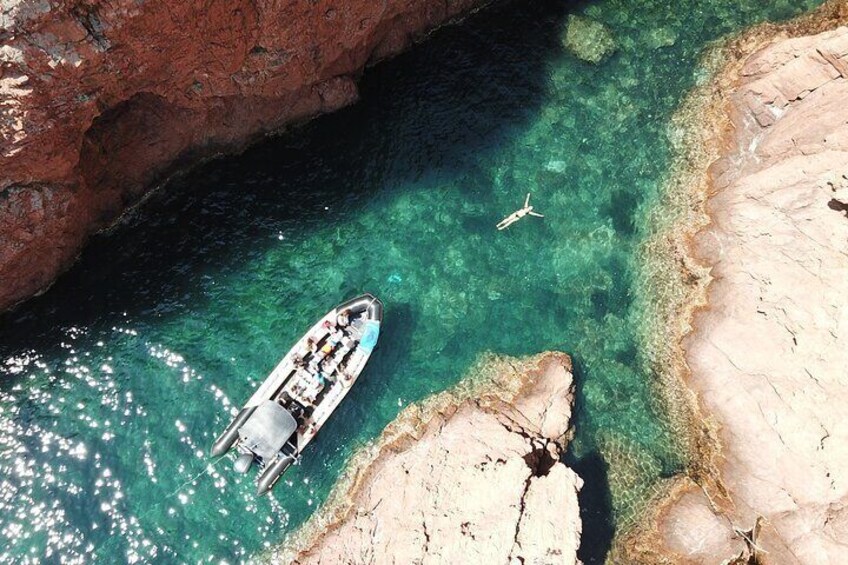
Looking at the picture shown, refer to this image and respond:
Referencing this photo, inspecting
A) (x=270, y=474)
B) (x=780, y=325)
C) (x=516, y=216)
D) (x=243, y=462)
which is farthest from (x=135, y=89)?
(x=780, y=325)

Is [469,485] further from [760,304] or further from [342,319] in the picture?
A: [760,304]

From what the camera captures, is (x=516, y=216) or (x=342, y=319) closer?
(x=342, y=319)

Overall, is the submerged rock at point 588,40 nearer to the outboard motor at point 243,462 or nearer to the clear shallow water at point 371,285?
the clear shallow water at point 371,285

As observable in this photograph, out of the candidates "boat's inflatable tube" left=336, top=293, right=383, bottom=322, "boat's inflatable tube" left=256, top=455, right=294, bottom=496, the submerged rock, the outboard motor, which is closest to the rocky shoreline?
the submerged rock

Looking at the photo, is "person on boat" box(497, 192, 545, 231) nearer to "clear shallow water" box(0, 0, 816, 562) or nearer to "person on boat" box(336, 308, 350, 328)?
"clear shallow water" box(0, 0, 816, 562)

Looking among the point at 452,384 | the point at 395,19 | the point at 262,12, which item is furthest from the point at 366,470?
the point at 395,19

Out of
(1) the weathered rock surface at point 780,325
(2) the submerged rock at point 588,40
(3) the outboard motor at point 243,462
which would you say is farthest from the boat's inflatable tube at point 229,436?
(2) the submerged rock at point 588,40
